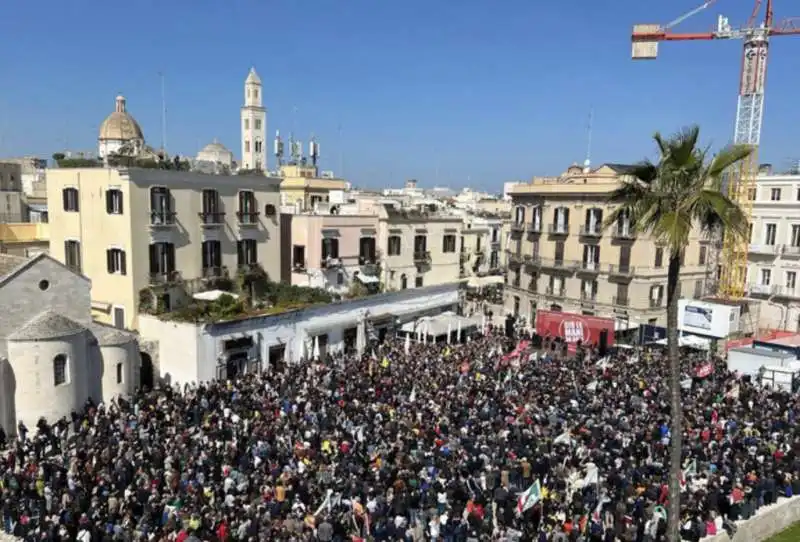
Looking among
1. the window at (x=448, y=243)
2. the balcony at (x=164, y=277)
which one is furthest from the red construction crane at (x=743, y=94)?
the balcony at (x=164, y=277)

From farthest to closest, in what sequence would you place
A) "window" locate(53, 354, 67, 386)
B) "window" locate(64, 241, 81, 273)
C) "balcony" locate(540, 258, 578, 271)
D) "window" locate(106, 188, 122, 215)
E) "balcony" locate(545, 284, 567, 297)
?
"balcony" locate(545, 284, 567, 297)
"balcony" locate(540, 258, 578, 271)
"window" locate(64, 241, 81, 273)
"window" locate(106, 188, 122, 215)
"window" locate(53, 354, 67, 386)

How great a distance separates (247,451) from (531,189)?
3626 cm

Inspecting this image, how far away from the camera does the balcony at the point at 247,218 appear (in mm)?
35281

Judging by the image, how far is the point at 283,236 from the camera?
3988cm

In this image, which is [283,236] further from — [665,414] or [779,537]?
[779,537]

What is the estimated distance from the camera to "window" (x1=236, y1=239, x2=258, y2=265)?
35594 millimetres

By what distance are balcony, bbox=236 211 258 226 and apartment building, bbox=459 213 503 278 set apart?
19.8m

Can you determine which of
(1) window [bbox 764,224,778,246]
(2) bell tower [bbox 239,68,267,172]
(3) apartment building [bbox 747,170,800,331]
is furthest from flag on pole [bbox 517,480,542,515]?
(2) bell tower [bbox 239,68,267,172]

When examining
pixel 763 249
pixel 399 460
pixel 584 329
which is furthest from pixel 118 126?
pixel 763 249

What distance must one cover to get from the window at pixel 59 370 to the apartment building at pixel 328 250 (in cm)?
1664

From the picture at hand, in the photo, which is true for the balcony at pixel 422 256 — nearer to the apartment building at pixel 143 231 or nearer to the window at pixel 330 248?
the window at pixel 330 248

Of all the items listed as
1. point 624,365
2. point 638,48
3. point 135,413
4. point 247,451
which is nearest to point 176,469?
point 247,451

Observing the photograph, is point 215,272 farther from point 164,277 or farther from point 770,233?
point 770,233

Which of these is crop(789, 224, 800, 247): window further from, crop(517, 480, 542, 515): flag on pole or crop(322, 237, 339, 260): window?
crop(517, 480, 542, 515): flag on pole
